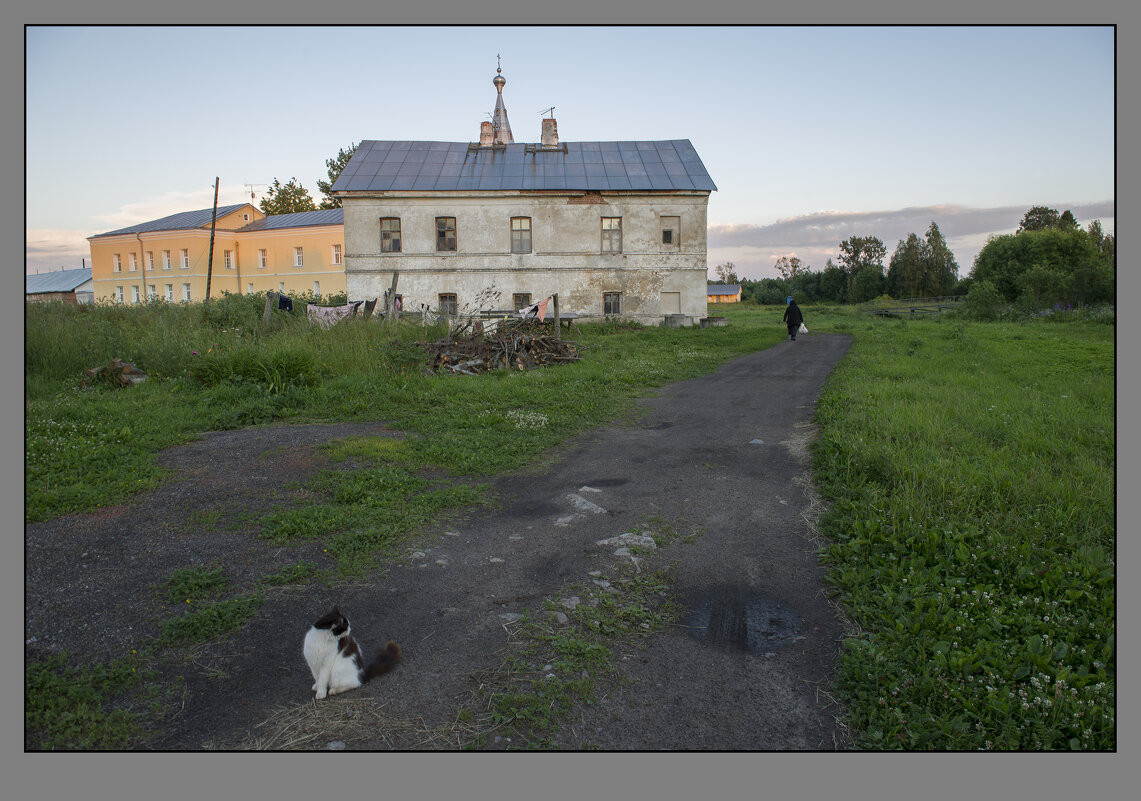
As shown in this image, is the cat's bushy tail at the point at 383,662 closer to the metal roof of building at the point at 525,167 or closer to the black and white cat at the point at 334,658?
the black and white cat at the point at 334,658

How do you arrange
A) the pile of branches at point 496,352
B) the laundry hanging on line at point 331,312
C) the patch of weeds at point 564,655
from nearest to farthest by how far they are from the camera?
the patch of weeds at point 564,655 < the pile of branches at point 496,352 < the laundry hanging on line at point 331,312

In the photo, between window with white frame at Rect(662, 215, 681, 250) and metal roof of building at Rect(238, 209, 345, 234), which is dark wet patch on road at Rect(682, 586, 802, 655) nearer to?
window with white frame at Rect(662, 215, 681, 250)

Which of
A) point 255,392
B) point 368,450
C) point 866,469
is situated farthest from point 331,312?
point 866,469

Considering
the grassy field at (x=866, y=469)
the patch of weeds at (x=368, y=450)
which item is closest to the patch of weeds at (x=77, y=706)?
the grassy field at (x=866, y=469)

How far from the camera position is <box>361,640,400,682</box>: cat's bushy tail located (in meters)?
3.09

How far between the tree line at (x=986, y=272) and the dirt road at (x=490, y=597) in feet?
68.2

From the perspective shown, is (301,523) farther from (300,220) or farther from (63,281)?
(63,281)

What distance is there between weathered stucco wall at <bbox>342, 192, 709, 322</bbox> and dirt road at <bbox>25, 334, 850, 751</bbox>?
21852 mm

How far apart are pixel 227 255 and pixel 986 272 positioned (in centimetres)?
6310

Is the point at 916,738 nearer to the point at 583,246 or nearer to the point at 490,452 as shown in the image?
the point at 490,452

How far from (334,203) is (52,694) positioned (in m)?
61.2

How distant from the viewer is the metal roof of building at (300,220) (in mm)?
45225

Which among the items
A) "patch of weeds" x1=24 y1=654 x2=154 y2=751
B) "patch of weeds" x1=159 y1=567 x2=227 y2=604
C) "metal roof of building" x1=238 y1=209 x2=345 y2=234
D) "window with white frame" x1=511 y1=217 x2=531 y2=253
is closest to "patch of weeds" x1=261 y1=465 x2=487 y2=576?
"patch of weeds" x1=159 y1=567 x2=227 y2=604

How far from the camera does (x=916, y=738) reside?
270 centimetres
